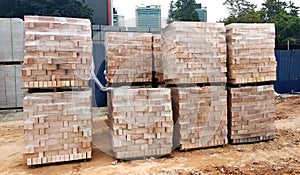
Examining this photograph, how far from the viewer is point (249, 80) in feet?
18.1

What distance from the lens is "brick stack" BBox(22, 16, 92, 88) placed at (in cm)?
445

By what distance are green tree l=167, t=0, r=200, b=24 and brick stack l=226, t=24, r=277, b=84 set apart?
2670 centimetres

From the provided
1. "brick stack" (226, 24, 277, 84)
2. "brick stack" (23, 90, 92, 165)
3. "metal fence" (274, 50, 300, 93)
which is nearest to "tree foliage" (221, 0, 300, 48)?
"metal fence" (274, 50, 300, 93)

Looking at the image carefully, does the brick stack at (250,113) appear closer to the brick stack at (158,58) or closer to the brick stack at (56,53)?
the brick stack at (158,58)

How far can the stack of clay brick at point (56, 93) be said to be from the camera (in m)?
4.41

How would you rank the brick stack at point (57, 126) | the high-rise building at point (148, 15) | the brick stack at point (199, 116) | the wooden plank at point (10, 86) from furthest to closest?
the high-rise building at point (148, 15)
the wooden plank at point (10, 86)
the brick stack at point (199, 116)
the brick stack at point (57, 126)

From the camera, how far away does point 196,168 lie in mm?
4312

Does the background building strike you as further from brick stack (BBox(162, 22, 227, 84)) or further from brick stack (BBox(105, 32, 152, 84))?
brick stack (BBox(162, 22, 227, 84))

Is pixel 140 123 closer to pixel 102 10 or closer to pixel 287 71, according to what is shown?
pixel 287 71

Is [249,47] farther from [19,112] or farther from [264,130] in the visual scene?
[19,112]

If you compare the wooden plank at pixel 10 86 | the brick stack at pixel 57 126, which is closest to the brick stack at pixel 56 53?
the brick stack at pixel 57 126

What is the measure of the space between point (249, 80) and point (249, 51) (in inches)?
24.3

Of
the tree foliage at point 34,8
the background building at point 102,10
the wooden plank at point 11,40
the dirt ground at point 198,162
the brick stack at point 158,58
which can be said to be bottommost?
the dirt ground at point 198,162

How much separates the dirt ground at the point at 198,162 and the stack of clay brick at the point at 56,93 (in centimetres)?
29
